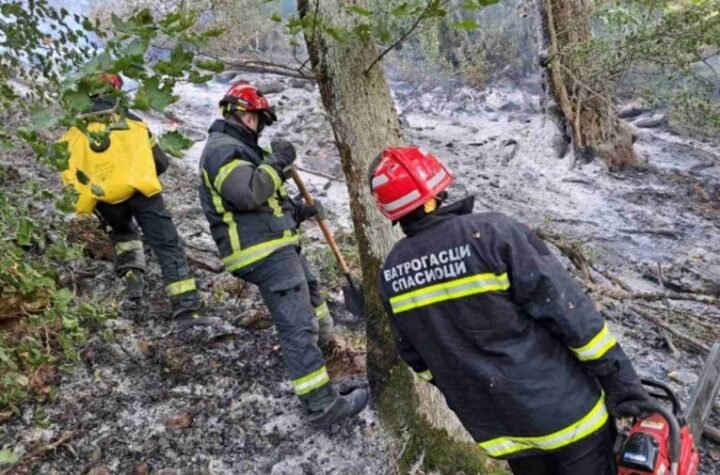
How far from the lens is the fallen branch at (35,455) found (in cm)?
278

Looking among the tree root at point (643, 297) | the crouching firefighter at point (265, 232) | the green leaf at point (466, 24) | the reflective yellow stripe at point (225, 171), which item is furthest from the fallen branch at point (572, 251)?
the green leaf at point (466, 24)

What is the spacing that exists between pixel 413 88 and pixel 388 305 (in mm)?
9582

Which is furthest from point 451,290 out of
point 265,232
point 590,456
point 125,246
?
point 125,246

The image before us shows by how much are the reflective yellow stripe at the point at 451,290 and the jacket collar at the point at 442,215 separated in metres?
0.21

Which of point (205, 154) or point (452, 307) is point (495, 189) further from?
point (452, 307)

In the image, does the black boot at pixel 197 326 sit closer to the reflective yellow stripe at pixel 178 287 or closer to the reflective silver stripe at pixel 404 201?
the reflective yellow stripe at pixel 178 287

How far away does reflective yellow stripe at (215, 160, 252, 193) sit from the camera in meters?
3.04

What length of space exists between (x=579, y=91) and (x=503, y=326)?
6.43 metres

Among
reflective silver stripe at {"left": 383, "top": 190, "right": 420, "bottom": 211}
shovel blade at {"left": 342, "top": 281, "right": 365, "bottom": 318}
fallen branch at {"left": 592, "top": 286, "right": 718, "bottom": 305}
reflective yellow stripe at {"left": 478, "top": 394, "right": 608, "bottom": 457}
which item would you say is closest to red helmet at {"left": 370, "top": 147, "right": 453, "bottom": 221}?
reflective silver stripe at {"left": 383, "top": 190, "right": 420, "bottom": 211}

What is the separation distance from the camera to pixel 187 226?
5496 mm

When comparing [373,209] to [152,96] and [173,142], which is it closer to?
[173,142]

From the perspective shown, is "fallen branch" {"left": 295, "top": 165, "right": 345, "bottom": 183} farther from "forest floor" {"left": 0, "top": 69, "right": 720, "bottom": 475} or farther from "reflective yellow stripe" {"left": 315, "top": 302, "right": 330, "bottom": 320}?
"reflective yellow stripe" {"left": 315, "top": 302, "right": 330, "bottom": 320}

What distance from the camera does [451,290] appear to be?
1.99 m

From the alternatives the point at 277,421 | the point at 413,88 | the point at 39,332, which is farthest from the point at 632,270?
the point at 413,88
